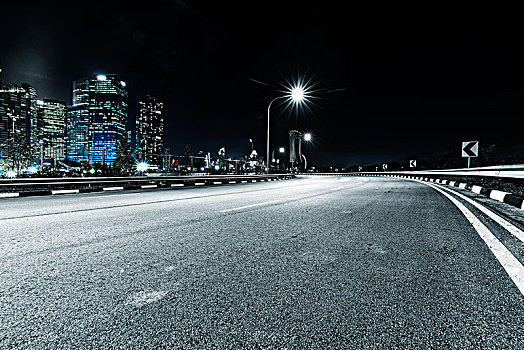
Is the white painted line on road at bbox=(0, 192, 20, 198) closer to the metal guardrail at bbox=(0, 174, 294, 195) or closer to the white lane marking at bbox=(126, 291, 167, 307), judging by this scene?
the metal guardrail at bbox=(0, 174, 294, 195)

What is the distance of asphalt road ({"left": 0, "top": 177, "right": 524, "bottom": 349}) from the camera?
171 cm

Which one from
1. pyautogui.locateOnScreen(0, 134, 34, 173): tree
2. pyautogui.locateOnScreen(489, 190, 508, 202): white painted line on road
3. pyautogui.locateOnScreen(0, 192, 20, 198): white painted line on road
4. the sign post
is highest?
pyautogui.locateOnScreen(0, 134, 34, 173): tree

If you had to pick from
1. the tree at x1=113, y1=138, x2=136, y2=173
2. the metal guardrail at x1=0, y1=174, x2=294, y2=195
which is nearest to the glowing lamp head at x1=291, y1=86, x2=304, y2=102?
A: the metal guardrail at x1=0, y1=174, x2=294, y2=195

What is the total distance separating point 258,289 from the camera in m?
2.36

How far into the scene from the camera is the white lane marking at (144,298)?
2117 millimetres

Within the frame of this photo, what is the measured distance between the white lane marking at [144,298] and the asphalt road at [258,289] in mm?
14

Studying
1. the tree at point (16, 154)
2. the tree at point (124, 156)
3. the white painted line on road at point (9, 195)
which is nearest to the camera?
the white painted line on road at point (9, 195)

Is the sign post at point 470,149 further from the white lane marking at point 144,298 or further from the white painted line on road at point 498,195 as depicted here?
the white lane marking at point 144,298

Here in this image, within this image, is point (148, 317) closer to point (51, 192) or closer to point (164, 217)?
point (164, 217)

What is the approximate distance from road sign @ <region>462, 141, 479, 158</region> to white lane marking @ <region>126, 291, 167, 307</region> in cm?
1686

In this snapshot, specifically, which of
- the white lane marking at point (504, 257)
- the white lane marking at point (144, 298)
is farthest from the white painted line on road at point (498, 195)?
the white lane marking at point (144, 298)

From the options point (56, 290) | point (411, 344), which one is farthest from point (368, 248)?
point (56, 290)

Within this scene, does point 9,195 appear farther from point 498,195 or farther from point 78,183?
point 498,195

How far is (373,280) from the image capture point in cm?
253
